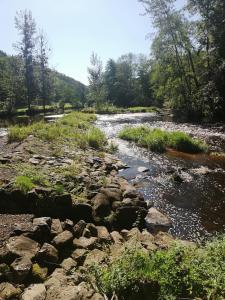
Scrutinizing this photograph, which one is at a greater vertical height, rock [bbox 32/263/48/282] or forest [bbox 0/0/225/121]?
forest [bbox 0/0/225/121]

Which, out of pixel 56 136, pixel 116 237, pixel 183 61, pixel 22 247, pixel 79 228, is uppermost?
pixel 183 61

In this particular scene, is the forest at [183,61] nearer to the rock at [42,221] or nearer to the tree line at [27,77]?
the tree line at [27,77]

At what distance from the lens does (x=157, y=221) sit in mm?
8734

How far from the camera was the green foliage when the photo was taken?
8172mm

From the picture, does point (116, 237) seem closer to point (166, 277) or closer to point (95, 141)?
point (166, 277)

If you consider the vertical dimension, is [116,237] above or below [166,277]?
below

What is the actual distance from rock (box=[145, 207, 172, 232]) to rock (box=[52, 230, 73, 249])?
271cm

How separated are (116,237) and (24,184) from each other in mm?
3025

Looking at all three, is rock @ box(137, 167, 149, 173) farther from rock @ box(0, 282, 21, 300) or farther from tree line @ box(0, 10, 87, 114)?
tree line @ box(0, 10, 87, 114)

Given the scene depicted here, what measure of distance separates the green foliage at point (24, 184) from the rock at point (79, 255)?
2578 millimetres

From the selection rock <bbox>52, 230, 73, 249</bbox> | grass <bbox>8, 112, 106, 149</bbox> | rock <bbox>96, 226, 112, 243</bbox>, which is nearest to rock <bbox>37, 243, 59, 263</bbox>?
rock <bbox>52, 230, 73, 249</bbox>

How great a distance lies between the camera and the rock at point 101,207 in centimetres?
841

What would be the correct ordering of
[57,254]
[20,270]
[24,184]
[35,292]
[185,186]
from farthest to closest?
[185,186] → [24,184] → [57,254] → [20,270] → [35,292]

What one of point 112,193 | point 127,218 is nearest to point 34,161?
point 112,193
